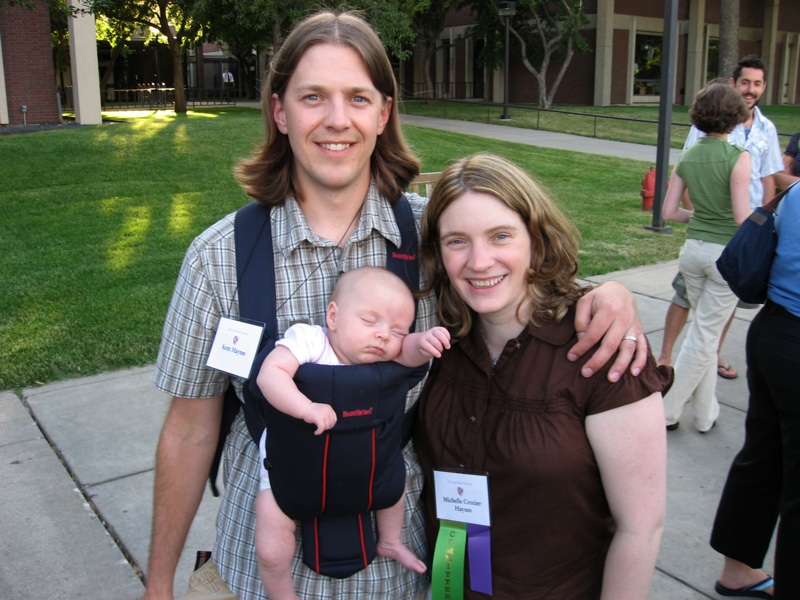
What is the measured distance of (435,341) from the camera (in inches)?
70.7

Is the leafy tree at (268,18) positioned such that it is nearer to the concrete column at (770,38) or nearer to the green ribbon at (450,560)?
the green ribbon at (450,560)

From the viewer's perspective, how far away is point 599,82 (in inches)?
1357

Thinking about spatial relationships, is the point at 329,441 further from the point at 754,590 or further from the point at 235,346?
the point at 754,590

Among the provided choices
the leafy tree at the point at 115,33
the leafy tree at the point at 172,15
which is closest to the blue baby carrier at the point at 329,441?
the leafy tree at the point at 172,15

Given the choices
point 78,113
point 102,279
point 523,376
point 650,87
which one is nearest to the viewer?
point 523,376

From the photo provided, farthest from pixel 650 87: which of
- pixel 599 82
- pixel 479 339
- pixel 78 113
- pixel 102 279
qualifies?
pixel 479 339

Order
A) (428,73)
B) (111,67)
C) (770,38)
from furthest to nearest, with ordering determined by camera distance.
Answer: (111,67) < (770,38) < (428,73)

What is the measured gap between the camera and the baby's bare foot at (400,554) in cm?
199

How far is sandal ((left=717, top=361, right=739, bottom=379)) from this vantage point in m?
5.65

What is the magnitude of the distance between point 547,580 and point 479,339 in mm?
636

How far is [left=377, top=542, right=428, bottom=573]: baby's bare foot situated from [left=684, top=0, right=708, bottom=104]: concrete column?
1471 inches

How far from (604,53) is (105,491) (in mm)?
33813

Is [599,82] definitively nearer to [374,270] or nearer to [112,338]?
[112,338]

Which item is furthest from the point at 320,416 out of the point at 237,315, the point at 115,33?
the point at 115,33
